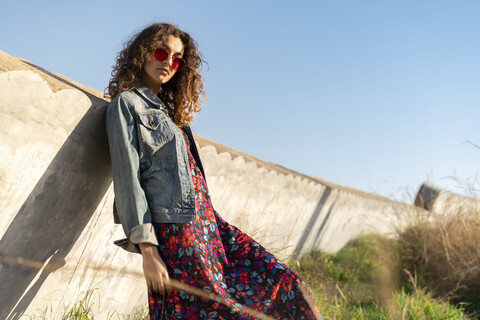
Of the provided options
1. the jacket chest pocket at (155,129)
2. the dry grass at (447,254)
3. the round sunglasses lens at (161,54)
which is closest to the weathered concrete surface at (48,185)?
the jacket chest pocket at (155,129)

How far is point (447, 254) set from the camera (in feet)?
19.6

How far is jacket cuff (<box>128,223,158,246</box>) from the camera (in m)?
1.82

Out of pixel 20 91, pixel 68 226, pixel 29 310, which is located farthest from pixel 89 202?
pixel 20 91

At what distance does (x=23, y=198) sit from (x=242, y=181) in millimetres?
2755

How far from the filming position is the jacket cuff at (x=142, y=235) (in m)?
1.82

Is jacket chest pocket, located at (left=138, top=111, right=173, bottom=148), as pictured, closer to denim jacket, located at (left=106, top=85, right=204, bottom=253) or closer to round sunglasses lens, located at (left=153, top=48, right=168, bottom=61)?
denim jacket, located at (left=106, top=85, right=204, bottom=253)

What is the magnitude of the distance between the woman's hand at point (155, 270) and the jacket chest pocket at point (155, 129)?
47 centimetres

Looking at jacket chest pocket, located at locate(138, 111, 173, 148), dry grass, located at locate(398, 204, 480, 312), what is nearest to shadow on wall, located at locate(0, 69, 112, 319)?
jacket chest pocket, located at locate(138, 111, 173, 148)

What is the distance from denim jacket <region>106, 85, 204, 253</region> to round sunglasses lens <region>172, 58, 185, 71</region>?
0.39m

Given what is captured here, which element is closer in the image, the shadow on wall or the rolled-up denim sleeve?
the rolled-up denim sleeve

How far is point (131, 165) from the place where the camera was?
1873 mm

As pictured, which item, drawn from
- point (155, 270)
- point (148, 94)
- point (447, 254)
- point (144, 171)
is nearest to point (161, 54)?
point (148, 94)

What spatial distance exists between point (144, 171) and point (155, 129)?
0.21 metres

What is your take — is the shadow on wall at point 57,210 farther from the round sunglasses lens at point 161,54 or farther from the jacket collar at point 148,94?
the round sunglasses lens at point 161,54
